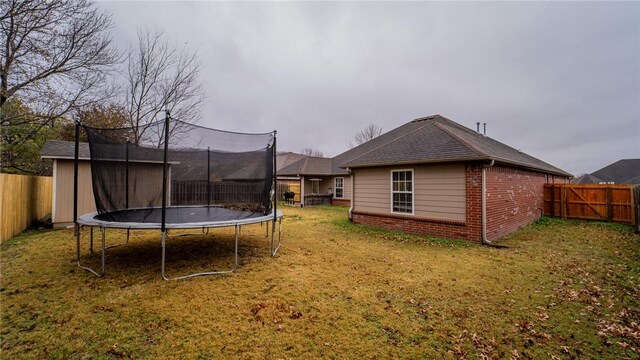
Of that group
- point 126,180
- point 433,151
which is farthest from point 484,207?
point 126,180

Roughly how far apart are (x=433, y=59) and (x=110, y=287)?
1431 cm

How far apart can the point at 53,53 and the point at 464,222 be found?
12770mm

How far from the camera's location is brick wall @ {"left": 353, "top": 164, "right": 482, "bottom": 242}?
6.47 m

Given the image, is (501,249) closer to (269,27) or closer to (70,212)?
(269,27)

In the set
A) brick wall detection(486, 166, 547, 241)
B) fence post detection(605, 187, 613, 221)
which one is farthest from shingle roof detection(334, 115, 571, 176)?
fence post detection(605, 187, 613, 221)

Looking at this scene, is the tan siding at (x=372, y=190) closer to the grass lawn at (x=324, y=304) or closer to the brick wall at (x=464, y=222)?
the brick wall at (x=464, y=222)

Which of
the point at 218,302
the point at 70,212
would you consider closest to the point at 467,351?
the point at 218,302

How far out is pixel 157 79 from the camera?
49.3ft

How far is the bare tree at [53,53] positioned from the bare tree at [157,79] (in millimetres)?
5791

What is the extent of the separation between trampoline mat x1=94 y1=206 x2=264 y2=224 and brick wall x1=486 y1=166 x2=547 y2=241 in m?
6.13

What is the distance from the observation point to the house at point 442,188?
21.5ft

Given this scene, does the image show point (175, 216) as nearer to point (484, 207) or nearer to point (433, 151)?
point (433, 151)

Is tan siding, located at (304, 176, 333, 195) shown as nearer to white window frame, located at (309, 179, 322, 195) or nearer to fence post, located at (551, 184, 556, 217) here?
white window frame, located at (309, 179, 322, 195)

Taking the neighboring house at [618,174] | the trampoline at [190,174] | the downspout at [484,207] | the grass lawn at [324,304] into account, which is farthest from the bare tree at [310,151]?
the grass lawn at [324,304]
